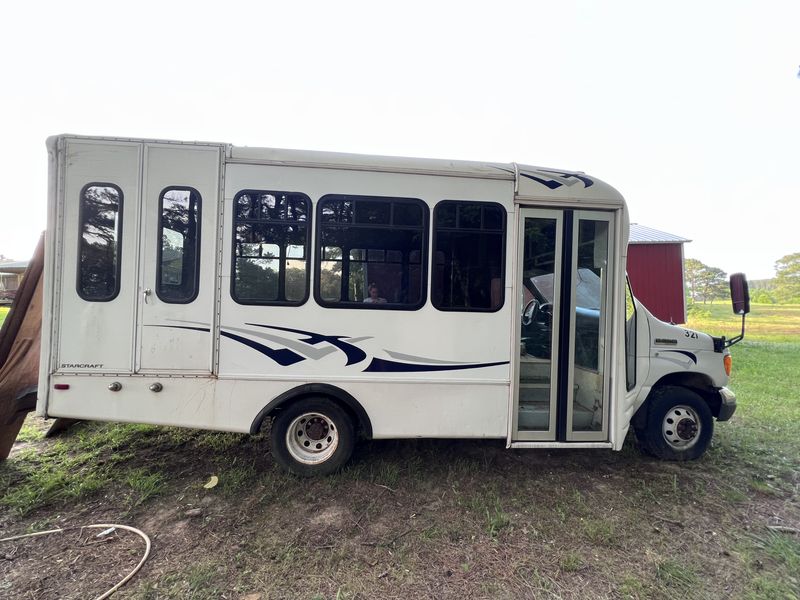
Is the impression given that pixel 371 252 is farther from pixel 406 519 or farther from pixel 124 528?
pixel 124 528

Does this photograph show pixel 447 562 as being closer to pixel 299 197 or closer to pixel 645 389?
pixel 645 389

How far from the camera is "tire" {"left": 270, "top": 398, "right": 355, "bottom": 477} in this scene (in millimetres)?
3527

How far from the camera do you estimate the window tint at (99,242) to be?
333cm

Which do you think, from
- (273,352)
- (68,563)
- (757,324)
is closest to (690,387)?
(273,352)

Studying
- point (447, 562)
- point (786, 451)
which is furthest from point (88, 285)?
point (786, 451)

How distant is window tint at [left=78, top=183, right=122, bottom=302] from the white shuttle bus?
0.04 feet

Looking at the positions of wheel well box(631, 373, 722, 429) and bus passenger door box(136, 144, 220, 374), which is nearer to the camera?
bus passenger door box(136, 144, 220, 374)

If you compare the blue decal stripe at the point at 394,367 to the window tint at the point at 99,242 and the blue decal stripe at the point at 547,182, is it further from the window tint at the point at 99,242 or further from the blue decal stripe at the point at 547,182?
the window tint at the point at 99,242

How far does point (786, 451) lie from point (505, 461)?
314 cm

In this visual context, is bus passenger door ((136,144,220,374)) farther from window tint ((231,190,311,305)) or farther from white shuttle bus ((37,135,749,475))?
window tint ((231,190,311,305))

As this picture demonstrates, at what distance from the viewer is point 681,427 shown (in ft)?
13.1

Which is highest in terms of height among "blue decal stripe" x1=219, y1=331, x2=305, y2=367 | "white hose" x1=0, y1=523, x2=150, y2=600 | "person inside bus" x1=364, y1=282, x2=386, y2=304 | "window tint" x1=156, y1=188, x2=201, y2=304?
"window tint" x1=156, y1=188, x2=201, y2=304

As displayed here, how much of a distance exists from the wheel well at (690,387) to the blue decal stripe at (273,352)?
331 centimetres

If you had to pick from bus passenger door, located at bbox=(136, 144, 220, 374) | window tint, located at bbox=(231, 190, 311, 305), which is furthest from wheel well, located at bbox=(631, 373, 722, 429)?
bus passenger door, located at bbox=(136, 144, 220, 374)
